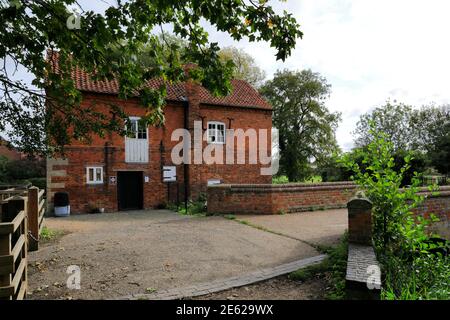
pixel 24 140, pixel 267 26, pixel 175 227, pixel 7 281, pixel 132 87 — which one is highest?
pixel 267 26

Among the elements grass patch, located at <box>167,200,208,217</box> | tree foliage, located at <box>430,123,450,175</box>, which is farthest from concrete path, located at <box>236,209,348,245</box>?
tree foliage, located at <box>430,123,450,175</box>

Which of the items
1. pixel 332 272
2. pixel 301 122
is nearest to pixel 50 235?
pixel 332 272

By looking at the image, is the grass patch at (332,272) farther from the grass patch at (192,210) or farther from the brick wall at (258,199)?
the grass patch at (192,210)

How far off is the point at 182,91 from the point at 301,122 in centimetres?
1381

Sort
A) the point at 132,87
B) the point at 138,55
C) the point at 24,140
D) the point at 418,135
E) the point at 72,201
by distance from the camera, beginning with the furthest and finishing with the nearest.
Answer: the point at 418,135, the point at 72,201, the point at 24,140, the point at 138,55, the point at 132,87

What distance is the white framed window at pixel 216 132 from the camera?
706 inches

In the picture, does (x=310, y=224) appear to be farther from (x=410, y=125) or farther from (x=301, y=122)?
(x=410, y=125)

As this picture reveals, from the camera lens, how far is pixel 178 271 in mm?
5473

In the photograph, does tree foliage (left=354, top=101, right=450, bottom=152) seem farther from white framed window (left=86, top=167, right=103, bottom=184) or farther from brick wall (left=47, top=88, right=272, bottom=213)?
white framed window (left=86, top=167, right=103, bottom=184)

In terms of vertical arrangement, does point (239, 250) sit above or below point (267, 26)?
below

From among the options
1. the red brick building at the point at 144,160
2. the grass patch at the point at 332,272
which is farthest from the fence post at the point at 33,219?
the red brick building at the point at 144,160

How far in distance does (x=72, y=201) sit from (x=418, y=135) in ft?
120

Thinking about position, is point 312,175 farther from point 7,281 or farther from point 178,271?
point 7,281
